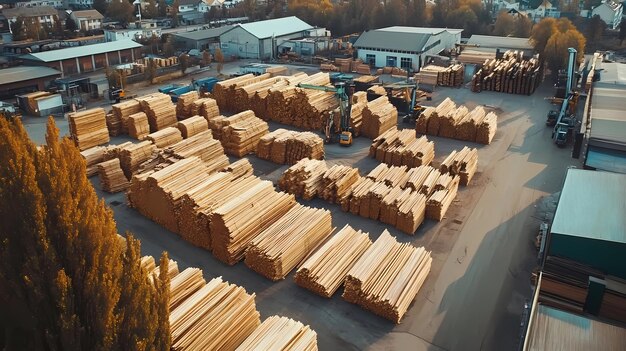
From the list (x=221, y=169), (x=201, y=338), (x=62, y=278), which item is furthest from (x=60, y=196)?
(x=221, y=169)

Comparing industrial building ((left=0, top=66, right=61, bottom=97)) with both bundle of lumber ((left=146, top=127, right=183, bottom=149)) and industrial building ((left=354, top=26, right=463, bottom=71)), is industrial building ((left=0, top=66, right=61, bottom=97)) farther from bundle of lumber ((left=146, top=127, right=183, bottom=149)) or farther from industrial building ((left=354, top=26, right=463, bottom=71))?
industrial building ((left=354, top=26, right=463, bottom=71))

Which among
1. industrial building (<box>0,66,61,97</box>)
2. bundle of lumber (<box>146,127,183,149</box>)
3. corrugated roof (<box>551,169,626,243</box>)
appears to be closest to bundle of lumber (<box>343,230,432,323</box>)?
corrugated roof (<box>551,169,626,243</box>)

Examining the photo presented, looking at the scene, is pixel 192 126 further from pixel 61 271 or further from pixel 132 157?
pixel 61 271

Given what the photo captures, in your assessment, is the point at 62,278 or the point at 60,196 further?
the point at 60,196

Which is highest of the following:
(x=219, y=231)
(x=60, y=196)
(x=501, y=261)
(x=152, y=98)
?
(x=60, y=196)

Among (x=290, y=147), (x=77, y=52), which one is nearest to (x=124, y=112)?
(x=290, y=147)

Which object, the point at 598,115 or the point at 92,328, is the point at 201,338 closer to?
the point at 92,328
